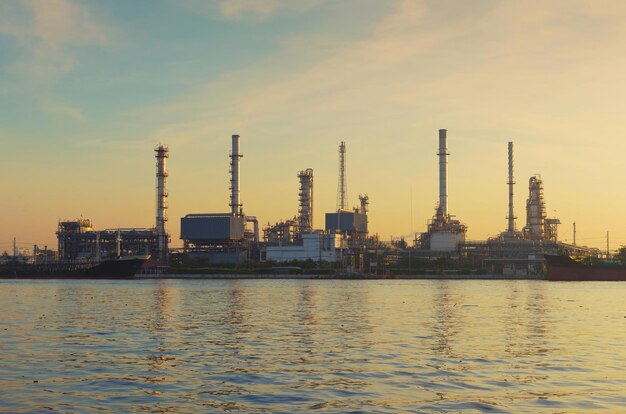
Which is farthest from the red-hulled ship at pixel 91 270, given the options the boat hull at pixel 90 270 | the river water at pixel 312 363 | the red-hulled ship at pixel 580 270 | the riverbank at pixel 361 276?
the river water at pixel 312 363

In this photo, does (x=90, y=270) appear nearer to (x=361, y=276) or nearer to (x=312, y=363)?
(x=361, y=276)

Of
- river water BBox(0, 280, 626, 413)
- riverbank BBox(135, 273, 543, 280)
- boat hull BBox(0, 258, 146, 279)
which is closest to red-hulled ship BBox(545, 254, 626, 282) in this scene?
riverbank BBox(135, 273, 543, 280)

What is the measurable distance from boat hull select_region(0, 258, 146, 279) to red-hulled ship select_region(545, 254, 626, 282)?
9141 centimetres

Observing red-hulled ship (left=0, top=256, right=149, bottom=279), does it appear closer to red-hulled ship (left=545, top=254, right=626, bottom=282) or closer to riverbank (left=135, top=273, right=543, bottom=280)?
riverbank (left=135, top=273, right=543, bottom=280)

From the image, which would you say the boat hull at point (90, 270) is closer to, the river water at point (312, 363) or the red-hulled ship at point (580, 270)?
the red-hulled ship at point (580, 270)

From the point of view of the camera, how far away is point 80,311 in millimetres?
57969

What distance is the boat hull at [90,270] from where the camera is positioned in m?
174

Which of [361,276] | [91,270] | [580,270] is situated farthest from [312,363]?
[361,276]

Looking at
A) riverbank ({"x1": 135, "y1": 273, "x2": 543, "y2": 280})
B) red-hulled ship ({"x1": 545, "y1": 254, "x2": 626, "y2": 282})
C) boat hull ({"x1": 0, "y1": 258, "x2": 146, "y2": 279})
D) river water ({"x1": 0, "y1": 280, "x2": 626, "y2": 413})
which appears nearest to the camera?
river water ({"x1": 0, "y1": 280, "x2": 626, "y2": 413})

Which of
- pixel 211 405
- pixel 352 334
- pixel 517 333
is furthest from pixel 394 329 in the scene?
pixel 211 405

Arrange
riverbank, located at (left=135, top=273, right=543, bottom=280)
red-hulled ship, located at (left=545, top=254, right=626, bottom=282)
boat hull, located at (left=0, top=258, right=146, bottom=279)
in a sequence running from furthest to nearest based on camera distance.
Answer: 1. riverbank, located at (left=135, top=273, right=543, bottom=280)
2. boat hull, located at (left=0, top=258, right=146, bottom=279)
3. red-hulled ship, located at (left=545, top=254, right=626, bottom=282)

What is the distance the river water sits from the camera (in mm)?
21938

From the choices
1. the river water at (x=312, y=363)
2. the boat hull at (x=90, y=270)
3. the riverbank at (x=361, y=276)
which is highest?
the river water at (x=312, y=363)

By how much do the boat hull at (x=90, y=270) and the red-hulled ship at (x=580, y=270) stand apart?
91.4 m
